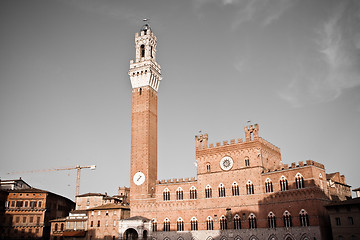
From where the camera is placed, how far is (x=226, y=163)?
53.9 m

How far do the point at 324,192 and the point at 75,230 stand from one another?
43666 mm

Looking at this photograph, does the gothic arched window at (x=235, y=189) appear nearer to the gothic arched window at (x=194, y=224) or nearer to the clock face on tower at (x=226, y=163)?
the clock face on tower at (x=226, y=163)

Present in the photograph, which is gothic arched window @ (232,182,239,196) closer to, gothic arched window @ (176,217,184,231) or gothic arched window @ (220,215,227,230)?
gothic arched window @ (220,215,227,230)

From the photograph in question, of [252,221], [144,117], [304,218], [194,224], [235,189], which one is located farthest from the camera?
[144,117]

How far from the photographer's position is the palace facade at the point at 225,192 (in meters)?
45.7

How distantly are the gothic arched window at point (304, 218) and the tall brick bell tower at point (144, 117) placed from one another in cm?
2571

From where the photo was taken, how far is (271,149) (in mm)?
55875

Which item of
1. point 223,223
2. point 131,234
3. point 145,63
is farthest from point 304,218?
point 145,63

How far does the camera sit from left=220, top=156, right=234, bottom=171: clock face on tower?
5338 centimetres

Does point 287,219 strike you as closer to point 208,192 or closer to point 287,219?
point 287,219

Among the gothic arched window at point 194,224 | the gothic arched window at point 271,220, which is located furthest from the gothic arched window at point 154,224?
the gothic arched window at point 271,220

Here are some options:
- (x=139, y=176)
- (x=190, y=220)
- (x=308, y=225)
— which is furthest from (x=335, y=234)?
(x=139, y=176)

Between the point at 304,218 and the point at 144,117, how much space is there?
32.8 meters

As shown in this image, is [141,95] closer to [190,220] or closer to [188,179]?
[188,179]
